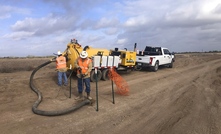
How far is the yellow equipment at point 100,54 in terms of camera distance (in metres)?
13.7

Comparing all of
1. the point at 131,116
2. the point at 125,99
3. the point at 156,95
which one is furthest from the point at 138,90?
the point at 131,116

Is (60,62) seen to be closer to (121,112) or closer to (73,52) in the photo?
(73,52)

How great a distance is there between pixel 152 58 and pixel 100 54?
6783 millimetres

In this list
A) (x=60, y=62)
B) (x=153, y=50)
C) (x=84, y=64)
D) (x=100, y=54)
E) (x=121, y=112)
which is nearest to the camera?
(x=121, y=112)

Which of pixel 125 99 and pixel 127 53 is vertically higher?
pixel 127 53

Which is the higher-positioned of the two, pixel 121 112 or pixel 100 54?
pixel 100 54

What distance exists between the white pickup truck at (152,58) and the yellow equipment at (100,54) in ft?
8.80

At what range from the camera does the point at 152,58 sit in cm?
1984

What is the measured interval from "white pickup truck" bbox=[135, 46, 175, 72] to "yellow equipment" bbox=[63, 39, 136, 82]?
2.68m

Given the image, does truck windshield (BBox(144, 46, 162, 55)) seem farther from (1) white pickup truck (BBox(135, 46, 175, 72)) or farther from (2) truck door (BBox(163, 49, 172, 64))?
(2) truck door (BBox(163, 49, 172, 64))

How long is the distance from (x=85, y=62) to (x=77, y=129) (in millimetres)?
3313

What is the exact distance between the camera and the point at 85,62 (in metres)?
9.27

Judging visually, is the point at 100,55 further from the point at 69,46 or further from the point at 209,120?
the point at 209,120

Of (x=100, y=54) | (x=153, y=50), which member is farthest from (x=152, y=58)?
(x=100, y=54)
